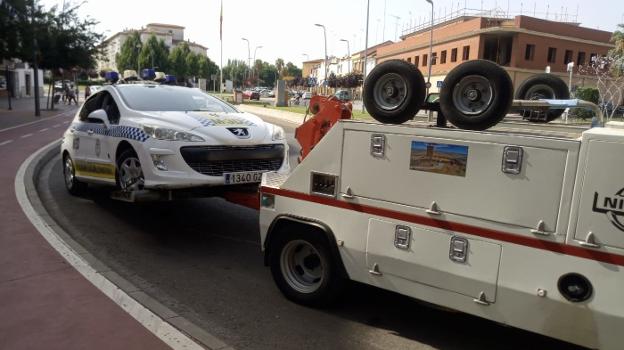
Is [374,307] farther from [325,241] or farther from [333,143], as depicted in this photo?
[333,143]

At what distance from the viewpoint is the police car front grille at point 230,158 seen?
6.18 m

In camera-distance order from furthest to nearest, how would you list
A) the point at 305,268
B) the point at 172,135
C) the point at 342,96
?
the point at 342,96 → the point at 172,135 → the point at 305,268

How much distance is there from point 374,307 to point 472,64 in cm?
229

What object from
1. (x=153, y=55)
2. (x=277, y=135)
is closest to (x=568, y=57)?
A: (x=277, y=135)

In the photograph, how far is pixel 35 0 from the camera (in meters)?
25.8

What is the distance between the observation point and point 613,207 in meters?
2.99

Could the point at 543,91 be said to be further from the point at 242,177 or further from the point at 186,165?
the point at 186,165

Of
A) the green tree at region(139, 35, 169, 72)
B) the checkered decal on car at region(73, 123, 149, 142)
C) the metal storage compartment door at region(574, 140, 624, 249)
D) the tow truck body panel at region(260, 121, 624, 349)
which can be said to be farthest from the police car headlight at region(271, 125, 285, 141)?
the green tree at region(139, 35, 169, 72)

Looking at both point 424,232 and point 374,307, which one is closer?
point 424,232

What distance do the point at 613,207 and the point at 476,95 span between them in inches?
48.9

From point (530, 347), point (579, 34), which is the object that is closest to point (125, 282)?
point (530, 347)

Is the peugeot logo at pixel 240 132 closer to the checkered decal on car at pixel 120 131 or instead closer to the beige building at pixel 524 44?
the checkered decal on car at pixel 120 131

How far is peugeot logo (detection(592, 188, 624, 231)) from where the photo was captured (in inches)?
117

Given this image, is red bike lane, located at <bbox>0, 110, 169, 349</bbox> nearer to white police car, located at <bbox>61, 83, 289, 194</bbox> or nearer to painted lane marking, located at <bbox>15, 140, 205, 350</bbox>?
painted lane marking, located at <bbox>15, 140, 205, 350</bbox>
